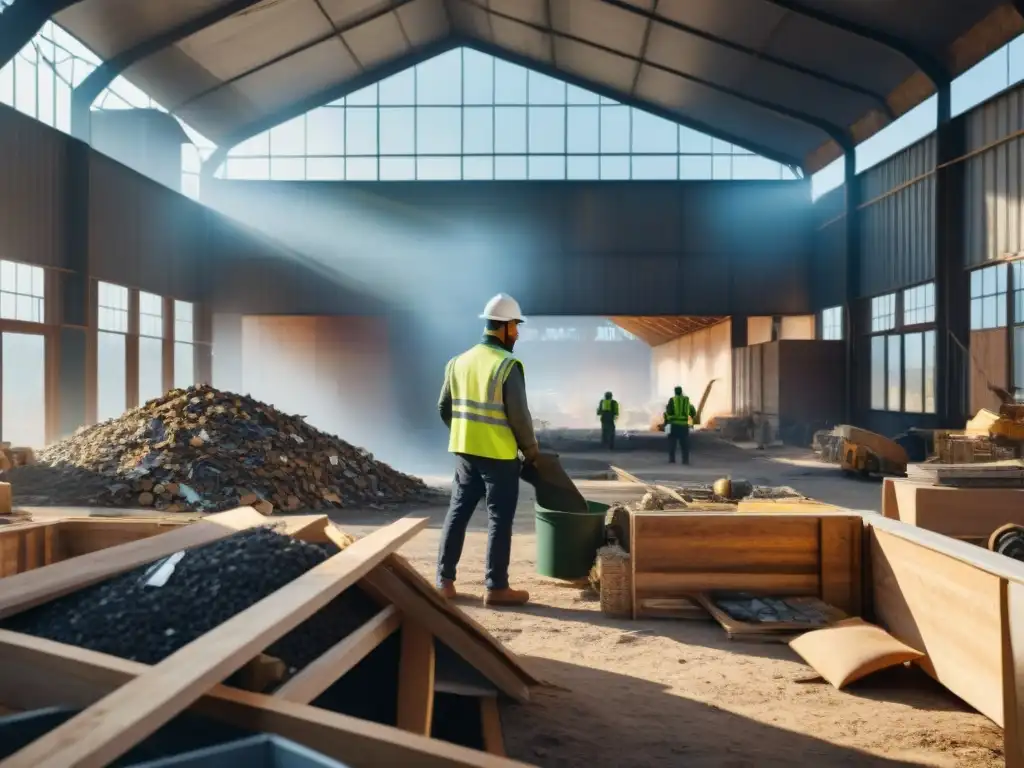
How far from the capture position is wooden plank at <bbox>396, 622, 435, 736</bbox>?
329 cm

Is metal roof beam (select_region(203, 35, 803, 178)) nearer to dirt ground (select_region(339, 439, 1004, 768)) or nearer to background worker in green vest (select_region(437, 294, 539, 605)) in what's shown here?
background worker in green vest (select_region(437, 294, 539, 605))

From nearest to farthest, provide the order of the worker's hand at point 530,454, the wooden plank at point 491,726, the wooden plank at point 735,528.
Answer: the wooden plank at point 491,726 → the wooden plank at point 735,528 → the worker's hand at point 530,454

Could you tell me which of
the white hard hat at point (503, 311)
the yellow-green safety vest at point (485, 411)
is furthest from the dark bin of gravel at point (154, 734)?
the white hard hat at point (503, 311)

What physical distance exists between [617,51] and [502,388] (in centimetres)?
1828

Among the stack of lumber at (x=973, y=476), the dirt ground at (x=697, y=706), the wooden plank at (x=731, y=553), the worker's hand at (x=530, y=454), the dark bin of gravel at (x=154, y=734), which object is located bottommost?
the dirt ground at (x=697, y=706)

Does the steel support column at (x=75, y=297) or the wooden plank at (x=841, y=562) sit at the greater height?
the steel support column at (x=75, y=297)

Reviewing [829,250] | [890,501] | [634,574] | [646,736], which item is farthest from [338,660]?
[829,250]

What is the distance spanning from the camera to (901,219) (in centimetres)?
1956

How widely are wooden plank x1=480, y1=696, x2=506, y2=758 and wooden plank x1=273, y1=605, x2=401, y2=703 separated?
57cm

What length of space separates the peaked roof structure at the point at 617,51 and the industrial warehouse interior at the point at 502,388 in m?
0.13

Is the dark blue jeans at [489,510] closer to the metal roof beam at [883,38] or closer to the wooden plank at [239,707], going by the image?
the wooden plank at [239,707]

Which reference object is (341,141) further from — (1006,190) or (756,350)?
(1006,190)

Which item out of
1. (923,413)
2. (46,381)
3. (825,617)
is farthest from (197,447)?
(923,413)

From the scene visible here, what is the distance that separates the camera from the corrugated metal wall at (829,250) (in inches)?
910
